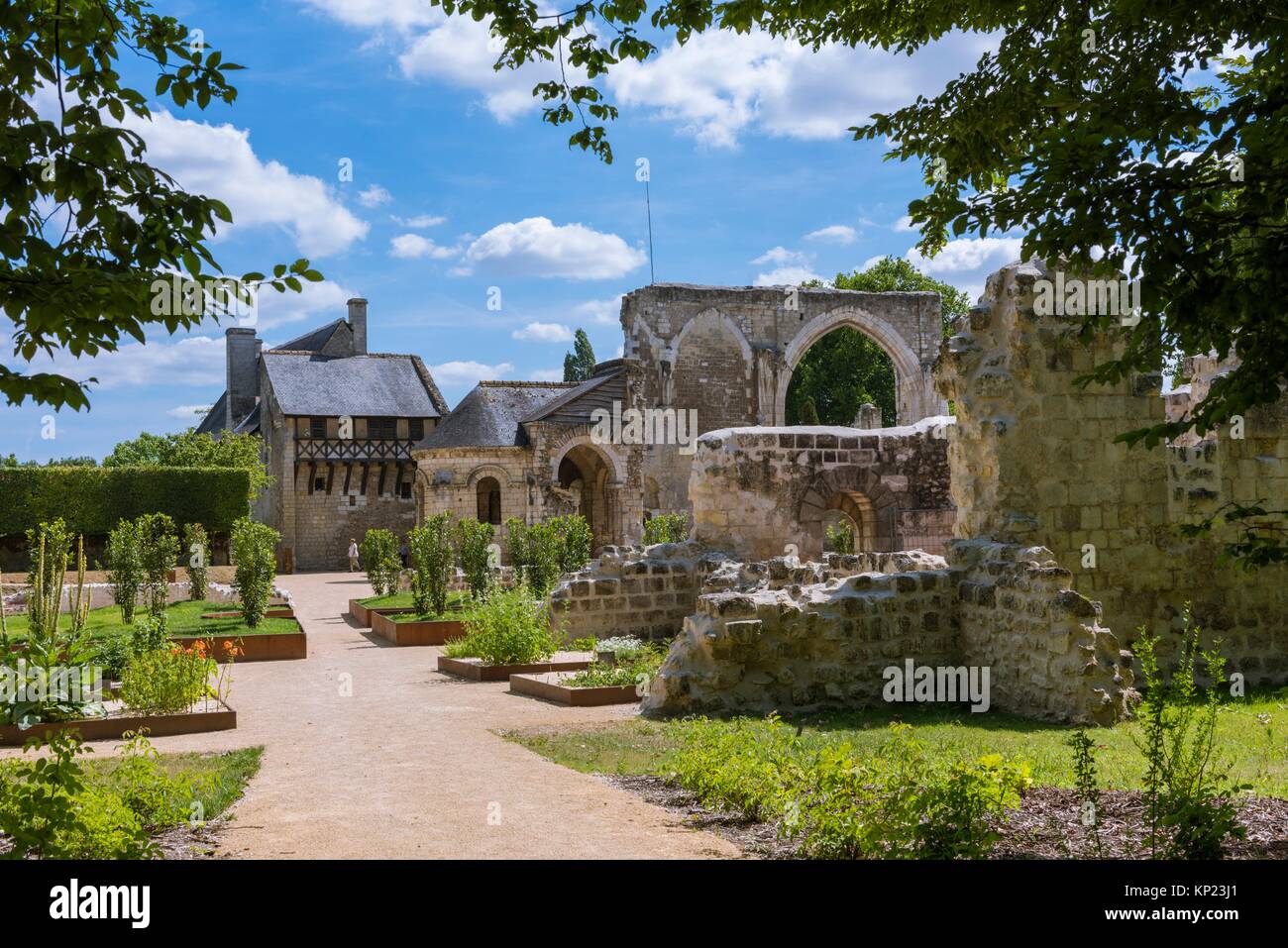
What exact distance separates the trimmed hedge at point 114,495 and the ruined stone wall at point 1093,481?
26.9 meters

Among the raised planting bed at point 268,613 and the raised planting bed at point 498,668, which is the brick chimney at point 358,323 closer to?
the raised planting bed at point 268,613

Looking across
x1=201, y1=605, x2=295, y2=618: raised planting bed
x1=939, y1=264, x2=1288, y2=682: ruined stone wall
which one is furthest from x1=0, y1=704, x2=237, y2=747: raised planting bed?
x1=201, y1=605, x2=295, y2=618: raised planting bed

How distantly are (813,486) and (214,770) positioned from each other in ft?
33.6

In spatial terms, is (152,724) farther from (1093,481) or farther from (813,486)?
(813,486)

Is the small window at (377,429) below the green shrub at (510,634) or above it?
above

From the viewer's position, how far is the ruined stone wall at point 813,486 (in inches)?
591

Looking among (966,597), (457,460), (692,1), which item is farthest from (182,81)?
(457,460)

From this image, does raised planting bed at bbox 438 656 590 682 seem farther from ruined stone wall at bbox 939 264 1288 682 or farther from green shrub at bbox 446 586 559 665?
ruined stone wall at bbox 939 264 1288 682

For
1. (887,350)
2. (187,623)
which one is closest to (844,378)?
(887,350)

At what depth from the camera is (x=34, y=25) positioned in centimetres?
440

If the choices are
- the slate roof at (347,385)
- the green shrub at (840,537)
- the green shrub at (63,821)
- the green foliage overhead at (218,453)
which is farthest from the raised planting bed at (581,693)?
the slate roof at (347,385)

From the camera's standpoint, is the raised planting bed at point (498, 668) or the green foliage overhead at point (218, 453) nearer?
the raised planting bed at point (498, 668)

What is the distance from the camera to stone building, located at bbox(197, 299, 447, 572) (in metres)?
42.4

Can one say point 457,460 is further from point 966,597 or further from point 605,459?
point 966,597
